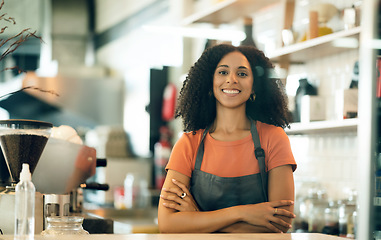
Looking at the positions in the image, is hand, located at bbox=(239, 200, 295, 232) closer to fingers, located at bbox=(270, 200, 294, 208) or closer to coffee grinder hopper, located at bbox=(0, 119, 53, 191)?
fingers, located at bbox=(270, 200, 294, 208)

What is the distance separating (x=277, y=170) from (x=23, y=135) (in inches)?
36.6

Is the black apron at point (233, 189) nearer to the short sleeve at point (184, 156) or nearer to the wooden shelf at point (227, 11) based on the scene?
the short sleeve at point (184, 156)

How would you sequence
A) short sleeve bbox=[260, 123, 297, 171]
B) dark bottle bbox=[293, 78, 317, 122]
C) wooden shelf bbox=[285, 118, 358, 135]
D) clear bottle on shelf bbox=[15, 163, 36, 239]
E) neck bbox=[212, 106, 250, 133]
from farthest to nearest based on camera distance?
dark bottle bbox=[293, 78, 317, 122]
wooden shelf bbox=[285, 118, 358, 135]
neck bbox=[212, 106, 250, 133]
short sleeve bbox=[260, 123, 297, 171]
clear bottle on shelf bbox=[15, 163, 36, 239]

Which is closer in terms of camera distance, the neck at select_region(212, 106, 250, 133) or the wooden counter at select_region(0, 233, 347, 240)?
the wooden counter at select_region(0, 233, 347, 240)

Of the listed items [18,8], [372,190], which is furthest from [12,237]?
[18,8]

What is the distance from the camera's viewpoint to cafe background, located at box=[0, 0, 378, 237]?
128 inches

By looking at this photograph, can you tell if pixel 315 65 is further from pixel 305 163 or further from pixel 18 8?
pixel 18 8

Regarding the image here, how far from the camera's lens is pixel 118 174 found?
6.95 meters

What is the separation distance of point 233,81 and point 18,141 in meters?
0.84

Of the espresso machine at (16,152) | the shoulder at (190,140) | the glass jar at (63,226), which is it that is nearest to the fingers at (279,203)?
the shoulder at (190,140)

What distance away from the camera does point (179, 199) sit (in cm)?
217

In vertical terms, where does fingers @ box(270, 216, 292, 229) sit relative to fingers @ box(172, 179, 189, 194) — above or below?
below

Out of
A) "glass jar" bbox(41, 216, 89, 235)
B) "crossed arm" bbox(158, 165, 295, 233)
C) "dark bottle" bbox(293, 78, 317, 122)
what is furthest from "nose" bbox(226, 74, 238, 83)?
"dark bottle" bbox(293, 78, 317, 122)

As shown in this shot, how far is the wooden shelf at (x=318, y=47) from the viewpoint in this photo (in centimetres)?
293
